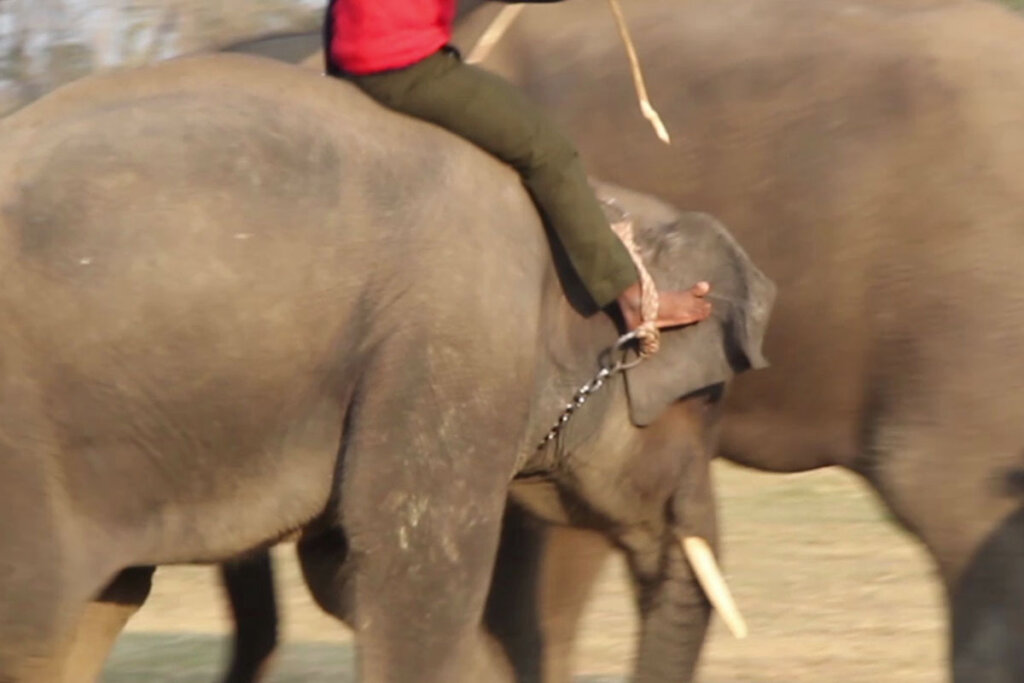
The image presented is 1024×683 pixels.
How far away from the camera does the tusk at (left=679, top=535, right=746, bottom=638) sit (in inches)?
194

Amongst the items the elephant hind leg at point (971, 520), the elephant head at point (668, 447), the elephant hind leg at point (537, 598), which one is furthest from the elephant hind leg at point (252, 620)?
the elephant hind leg at point (971, 520)

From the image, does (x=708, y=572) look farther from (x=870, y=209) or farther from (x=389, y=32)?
(x=389, y=32)

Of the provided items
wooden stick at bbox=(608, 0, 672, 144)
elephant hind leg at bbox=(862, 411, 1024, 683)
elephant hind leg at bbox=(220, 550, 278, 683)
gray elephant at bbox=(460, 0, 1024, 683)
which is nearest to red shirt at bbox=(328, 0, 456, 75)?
wooden stick at bbox=(608, 0, 672, 144)

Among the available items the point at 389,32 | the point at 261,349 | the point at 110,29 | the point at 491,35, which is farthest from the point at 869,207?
the point at 110,29

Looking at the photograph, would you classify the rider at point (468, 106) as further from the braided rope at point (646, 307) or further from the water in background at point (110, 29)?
the water in background at point (110, 29)

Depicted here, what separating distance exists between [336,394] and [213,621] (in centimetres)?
271

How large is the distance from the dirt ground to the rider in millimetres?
1854

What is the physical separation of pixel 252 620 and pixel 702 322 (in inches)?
56.6

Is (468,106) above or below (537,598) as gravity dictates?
above

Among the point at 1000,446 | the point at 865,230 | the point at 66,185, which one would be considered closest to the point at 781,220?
the point at 865,230

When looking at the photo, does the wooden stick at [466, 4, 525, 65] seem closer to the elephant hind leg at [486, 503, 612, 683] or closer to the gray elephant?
the gray elephant

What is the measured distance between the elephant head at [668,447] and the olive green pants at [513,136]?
0.21 m

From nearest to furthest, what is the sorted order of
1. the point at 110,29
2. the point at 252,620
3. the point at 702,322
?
1. the point at 702,322
2. the point at 252,620
3. the point at 110,29

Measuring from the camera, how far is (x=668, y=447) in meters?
4.94
